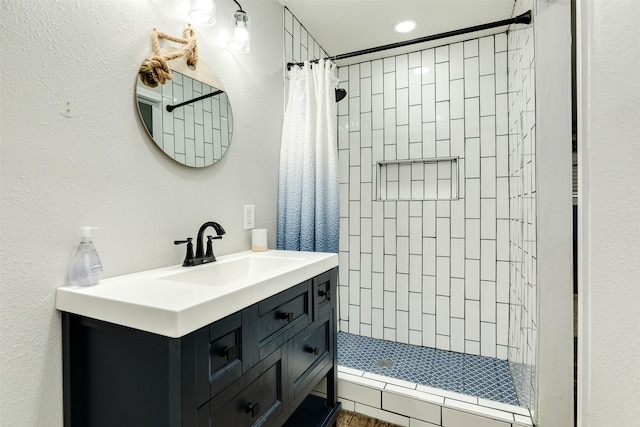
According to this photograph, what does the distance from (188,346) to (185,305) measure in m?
0.09

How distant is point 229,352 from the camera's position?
0.85m

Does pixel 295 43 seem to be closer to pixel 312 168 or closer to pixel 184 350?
pixel 312 168

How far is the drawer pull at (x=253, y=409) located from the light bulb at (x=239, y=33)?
145cm

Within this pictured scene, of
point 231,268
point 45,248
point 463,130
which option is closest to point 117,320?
point 45,248

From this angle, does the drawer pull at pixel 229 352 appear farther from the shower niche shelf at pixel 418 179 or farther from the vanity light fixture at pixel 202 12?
the shower niche shelf at pixel 418 179

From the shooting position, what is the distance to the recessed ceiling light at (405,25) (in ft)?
6.69

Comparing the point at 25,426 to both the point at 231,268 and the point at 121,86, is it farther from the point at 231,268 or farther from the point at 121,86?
the point at 121,86

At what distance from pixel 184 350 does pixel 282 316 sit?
41 cm

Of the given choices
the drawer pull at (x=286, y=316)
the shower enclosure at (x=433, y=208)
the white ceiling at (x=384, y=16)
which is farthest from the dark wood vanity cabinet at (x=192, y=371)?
the white ceiling at (x=384, y=16)

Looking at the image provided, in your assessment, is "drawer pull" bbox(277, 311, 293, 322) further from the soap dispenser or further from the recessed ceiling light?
the recessed ceiling light

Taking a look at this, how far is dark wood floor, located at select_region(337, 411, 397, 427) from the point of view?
1599 millimetres

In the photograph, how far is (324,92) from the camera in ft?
5.80

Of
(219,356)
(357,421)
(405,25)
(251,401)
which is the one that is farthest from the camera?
(405,25)

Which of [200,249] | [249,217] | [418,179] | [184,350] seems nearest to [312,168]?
[249,217]
